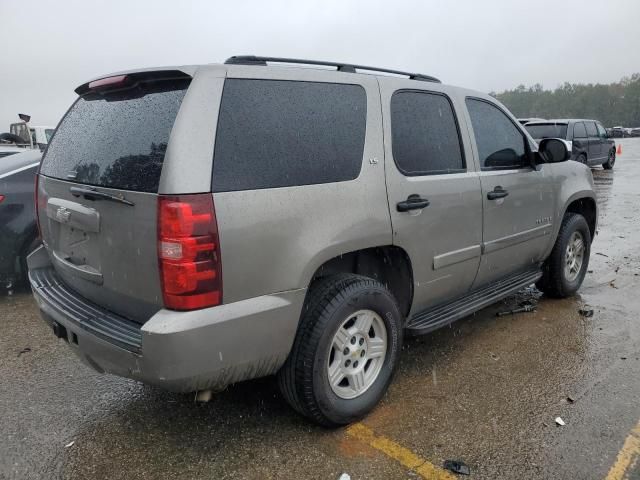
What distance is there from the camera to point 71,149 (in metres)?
2.92

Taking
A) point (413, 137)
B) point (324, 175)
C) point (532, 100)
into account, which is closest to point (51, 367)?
point (324, 175)

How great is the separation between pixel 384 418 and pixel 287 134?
66.4 inches

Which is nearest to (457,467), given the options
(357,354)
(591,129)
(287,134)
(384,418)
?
(384,418)

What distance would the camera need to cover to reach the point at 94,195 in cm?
244

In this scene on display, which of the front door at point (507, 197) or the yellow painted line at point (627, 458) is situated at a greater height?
the front door at point (507, 197)

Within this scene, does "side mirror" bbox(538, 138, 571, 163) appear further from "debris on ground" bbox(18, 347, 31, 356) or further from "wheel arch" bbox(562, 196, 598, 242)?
"debris on ground" bbox(18, 347, 31, 356)

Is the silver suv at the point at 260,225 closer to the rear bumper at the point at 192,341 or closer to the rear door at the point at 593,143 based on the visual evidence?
the rear bumper at the point at 192,341

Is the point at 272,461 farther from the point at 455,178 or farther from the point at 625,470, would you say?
the point at 455,178

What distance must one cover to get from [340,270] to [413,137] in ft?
3.18

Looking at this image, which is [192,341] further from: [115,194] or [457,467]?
[457,467]

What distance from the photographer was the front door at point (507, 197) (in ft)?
12.1

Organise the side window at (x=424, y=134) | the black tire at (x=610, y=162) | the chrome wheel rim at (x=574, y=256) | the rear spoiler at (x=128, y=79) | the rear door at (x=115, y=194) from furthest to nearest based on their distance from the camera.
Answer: the black tire at (x=610, y=162), the chrome wheel rim at (x=574, y=256), the side window at (x=424, y=134), the rear spoiler at (x=128, y=79), the rear door at (x=115, y=194)

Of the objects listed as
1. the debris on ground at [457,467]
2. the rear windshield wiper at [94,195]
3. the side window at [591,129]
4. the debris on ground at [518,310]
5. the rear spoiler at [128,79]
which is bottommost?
the debris on ground at [457,467]

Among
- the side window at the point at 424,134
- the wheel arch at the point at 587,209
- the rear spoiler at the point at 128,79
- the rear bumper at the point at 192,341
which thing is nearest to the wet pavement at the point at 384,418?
the rear bumper at the point at 192,341
